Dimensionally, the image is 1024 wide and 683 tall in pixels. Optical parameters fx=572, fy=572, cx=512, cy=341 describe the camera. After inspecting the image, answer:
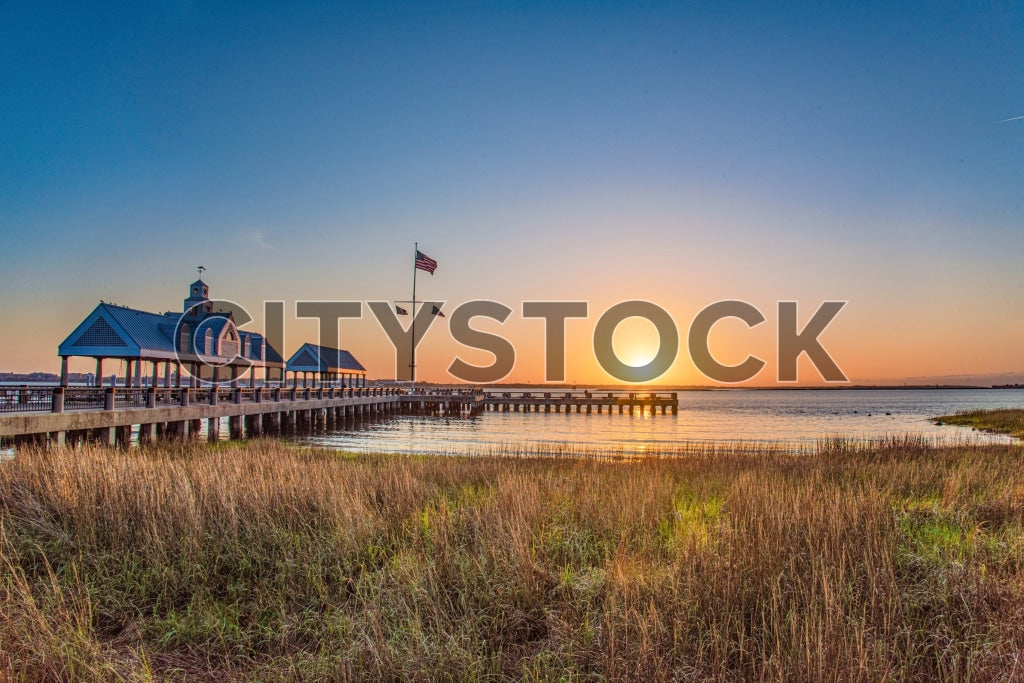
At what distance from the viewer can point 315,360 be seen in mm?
57219

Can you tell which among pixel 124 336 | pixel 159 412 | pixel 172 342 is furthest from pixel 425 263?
pixel 159 412

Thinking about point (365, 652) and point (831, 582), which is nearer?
point (365, 652)

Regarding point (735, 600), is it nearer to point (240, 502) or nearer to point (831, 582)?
point (831, 582)

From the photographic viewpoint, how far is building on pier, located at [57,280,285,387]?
3067 cm

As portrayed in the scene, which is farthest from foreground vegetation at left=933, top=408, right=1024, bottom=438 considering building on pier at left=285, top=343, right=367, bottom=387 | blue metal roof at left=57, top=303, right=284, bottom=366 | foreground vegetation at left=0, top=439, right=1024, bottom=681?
building on pier at left=285, top=343, right=367, bottom=387

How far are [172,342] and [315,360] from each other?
21.5m

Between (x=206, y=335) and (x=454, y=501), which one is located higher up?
(x=206, y=335)

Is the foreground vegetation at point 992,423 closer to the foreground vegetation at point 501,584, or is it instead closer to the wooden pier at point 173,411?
the foreground vegetation at point 501,584

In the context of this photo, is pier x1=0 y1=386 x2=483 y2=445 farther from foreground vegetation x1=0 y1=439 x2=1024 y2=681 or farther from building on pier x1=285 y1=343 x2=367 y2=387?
foreground vegetation x1=0 y1=439 x2=1024 y2=681

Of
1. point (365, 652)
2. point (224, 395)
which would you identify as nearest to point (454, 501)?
point (365, 652)

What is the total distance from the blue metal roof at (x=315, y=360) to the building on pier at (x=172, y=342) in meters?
3.34

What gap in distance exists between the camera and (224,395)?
109ft

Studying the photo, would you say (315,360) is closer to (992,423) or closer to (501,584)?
(501,584)

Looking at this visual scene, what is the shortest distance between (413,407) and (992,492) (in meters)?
57.4
